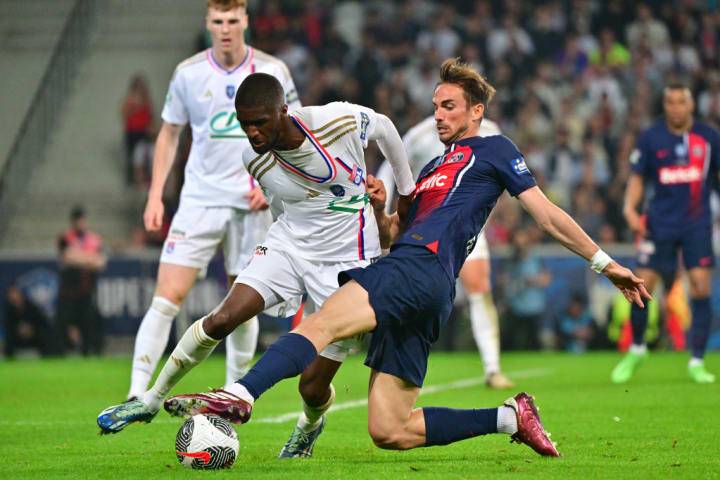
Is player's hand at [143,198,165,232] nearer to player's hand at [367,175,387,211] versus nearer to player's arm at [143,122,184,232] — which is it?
player's arm at [143,122,184,232]

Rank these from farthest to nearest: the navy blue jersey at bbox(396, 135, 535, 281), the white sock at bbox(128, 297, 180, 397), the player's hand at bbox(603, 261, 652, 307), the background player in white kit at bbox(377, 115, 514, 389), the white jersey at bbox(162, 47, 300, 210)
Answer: the background player in white kit at bbox(377, 115, 514, 389), the white jersey at bbox(162, 47, 300, 210), the white sock at bbox(128, 297, 180, 397), the navy blue jersey at bbox(396, 135, 535, 281), the player's hand at bbox(603, 261, 652, 307)

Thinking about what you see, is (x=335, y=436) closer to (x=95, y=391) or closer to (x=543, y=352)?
(x=95, y=391)

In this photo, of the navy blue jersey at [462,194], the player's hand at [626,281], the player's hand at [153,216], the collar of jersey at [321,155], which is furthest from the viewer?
the player's hand at [153,216]

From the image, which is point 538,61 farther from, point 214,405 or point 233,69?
point 214,405

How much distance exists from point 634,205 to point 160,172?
4.73 m

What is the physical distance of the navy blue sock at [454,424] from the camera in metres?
5.01

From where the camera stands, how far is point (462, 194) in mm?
5043

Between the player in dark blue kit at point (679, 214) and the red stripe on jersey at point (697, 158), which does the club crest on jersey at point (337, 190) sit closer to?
the player in dark blue kit at point (679, 214)

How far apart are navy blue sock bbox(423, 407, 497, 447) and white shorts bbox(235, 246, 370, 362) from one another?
21.9 inches

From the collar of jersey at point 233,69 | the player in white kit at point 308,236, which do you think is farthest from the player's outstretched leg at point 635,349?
the player in white kit at point 308,236

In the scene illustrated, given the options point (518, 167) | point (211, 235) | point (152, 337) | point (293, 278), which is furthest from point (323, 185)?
point (152, 337)

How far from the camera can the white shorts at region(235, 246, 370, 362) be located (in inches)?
209

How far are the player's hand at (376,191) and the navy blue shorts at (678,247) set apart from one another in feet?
15.9

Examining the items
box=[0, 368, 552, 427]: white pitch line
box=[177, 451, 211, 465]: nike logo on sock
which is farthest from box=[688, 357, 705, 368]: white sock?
box=[177, 451, 211, 465]: nike logo on sock
